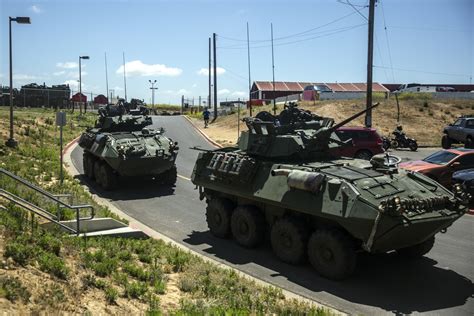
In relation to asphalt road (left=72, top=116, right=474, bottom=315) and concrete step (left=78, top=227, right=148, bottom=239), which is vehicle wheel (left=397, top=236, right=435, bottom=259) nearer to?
asphalt road (left=72, top=116, right=474, bottom=315)

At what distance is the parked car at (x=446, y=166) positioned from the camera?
611 inches

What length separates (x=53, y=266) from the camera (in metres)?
7.01

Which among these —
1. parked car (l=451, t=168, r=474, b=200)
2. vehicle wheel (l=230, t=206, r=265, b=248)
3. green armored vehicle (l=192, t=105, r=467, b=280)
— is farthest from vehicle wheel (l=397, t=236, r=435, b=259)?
parked car (l=451, t=168, r=474, b=200)

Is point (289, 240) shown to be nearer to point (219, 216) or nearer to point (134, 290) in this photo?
point (219, 216)

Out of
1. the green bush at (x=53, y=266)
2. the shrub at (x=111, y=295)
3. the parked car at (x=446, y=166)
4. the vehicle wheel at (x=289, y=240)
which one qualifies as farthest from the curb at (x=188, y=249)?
the parked car at (x=446, y=166)

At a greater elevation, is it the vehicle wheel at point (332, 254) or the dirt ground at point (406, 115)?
the dirt ground at point (406, 115)

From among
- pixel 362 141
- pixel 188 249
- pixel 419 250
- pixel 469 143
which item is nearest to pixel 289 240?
pixel 188 249

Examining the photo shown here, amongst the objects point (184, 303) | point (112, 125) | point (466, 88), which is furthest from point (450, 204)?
point (466, 88)

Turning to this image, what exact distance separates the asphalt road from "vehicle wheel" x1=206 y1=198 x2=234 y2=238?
0.71ft

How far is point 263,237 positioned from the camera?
10.6 meters

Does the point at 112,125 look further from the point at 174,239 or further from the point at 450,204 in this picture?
the point at 450,204

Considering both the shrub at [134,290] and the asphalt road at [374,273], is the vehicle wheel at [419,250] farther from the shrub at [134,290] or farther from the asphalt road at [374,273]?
the shrub at [134,290]

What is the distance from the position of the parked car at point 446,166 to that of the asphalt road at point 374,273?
2.24 m

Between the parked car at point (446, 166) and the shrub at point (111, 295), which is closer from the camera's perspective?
the shrub at point (111, 295)
